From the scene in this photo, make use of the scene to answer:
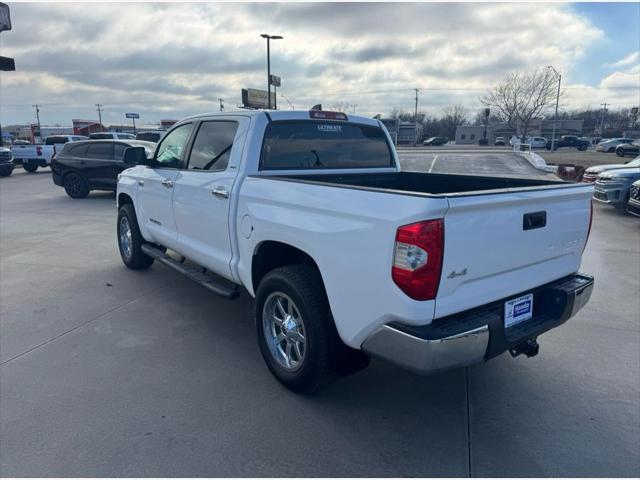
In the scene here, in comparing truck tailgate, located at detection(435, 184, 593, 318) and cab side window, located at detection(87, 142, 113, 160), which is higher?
cab side window, located at detection(87, 142, 113, 160)

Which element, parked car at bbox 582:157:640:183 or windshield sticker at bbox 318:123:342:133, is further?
parked car at bbox 582:157:640:183

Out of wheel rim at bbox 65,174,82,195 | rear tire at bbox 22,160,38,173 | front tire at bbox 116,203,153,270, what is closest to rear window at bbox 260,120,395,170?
front tire at bbox 116,203,153,270

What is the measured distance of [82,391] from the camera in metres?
3.22

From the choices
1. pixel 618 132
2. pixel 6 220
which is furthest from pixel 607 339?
pixel 618 132

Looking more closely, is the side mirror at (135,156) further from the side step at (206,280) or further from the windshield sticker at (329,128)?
the windshield sticker at (329,128)

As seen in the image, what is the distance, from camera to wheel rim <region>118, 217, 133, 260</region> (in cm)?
608

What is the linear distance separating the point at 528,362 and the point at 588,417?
76cm

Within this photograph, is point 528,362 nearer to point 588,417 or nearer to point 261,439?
point 588,417

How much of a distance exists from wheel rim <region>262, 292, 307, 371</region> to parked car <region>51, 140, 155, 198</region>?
1090 centimetres

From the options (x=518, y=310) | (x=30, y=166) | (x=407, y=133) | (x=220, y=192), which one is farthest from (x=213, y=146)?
(x=407, y=133)

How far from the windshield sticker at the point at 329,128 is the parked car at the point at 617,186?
348 inches

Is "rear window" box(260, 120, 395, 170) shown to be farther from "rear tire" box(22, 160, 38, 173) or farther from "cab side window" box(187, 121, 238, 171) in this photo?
"rear tire" box(22, 160, 38, 173)

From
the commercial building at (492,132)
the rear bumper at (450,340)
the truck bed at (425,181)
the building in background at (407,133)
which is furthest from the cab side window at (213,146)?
the commercial building at (492,132)

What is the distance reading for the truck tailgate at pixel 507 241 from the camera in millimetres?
2336
